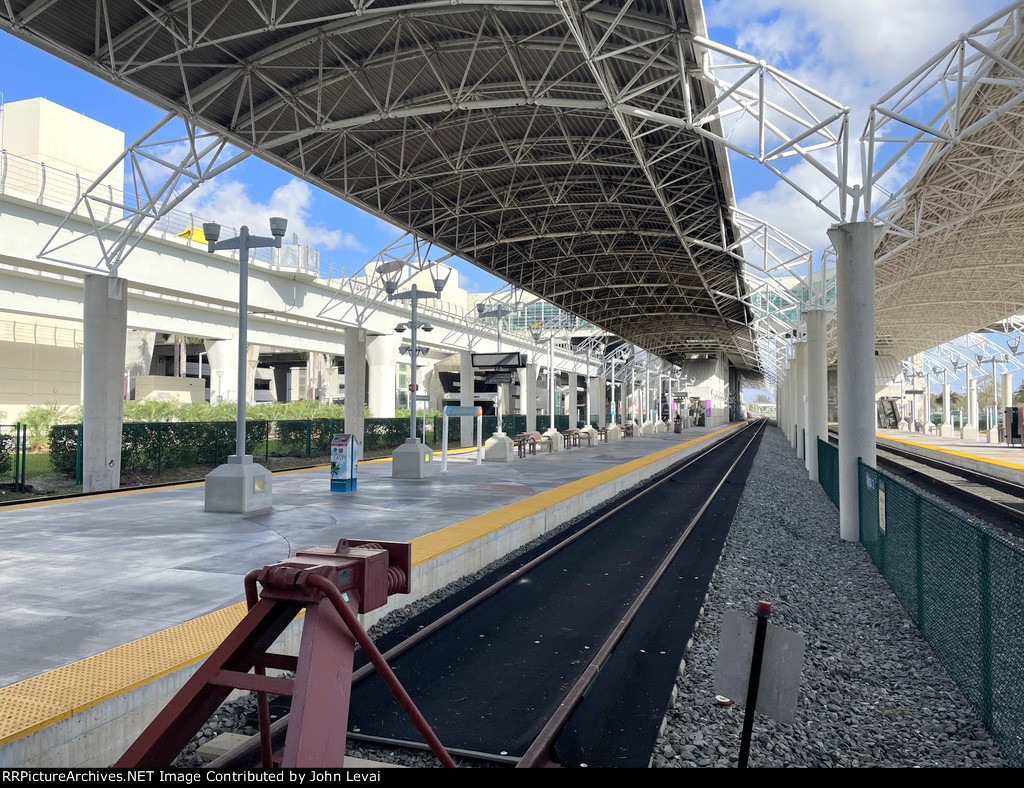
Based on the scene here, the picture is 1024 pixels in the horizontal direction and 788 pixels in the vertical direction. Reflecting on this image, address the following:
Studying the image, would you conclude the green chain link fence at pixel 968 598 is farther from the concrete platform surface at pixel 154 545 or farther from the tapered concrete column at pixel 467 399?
the tapered concrete column at pixel 467 399

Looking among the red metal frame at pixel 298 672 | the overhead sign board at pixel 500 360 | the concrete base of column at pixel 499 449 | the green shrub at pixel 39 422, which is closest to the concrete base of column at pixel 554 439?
the overhead sign board at pixel 500 360

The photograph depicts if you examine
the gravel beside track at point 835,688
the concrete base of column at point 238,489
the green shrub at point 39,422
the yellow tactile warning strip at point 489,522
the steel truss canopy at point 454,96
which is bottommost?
the gravel beside track at point 835,688

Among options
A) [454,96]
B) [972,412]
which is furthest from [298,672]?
[972,412]

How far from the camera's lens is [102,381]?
54.7ft

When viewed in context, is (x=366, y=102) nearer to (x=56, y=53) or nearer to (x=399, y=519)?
(x=56, y=53)

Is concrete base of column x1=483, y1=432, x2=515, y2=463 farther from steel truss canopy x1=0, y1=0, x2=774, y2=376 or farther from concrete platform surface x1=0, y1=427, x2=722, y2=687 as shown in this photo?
concrete platform surface x1=0, y1=427, x2=722, y2=687

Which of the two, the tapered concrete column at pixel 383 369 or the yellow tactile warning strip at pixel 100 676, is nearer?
the yellow tactile warning strip at pixel 100 676

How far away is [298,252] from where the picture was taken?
3042 centimetres

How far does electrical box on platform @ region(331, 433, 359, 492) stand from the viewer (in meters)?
16.0

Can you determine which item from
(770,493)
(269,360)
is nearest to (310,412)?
(770,493)

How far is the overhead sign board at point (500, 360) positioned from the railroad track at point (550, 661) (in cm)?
2088

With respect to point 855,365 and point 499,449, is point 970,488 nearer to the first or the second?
point 855,365

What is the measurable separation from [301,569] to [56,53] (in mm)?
13910

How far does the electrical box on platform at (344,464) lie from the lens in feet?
52.5
